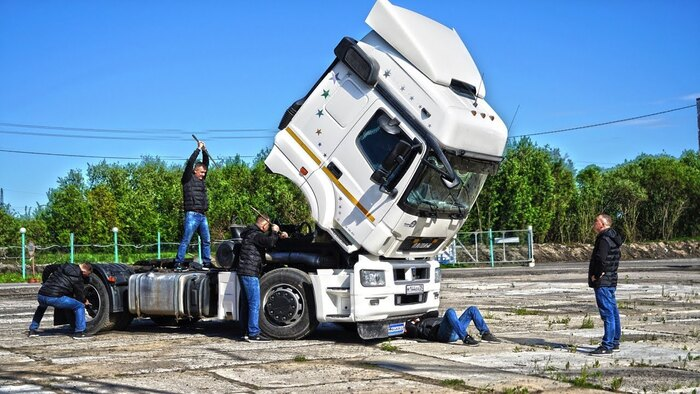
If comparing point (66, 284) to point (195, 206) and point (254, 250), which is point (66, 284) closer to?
point (195, 206)

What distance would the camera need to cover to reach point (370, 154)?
12023 mm

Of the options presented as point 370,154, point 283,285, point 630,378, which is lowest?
point 630,378

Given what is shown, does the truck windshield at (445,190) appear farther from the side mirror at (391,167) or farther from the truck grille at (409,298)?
the truck grille at (409,298)

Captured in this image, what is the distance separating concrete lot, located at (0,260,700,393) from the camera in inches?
355

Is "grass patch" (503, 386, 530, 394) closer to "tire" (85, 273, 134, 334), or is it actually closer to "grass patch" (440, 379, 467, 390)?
"grass patch" (440, 379, 467, 390)

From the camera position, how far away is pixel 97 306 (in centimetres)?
1430

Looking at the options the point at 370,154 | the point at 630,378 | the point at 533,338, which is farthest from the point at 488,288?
the point at 630,378

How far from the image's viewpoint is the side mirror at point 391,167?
11695 millimetres

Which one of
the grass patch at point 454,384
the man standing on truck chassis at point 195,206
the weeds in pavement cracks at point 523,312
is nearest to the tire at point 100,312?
the man standing on truck chassis at point 195,206

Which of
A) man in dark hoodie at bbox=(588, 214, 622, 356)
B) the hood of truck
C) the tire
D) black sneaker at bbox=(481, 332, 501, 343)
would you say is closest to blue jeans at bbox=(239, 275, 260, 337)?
the tire

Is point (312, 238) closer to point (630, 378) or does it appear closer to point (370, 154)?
point (370, 154)

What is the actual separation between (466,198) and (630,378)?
13.6ft

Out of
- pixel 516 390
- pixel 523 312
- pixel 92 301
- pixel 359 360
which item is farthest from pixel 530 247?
pixel 516 390

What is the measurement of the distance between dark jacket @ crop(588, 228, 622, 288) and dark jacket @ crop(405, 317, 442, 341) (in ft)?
7.72
